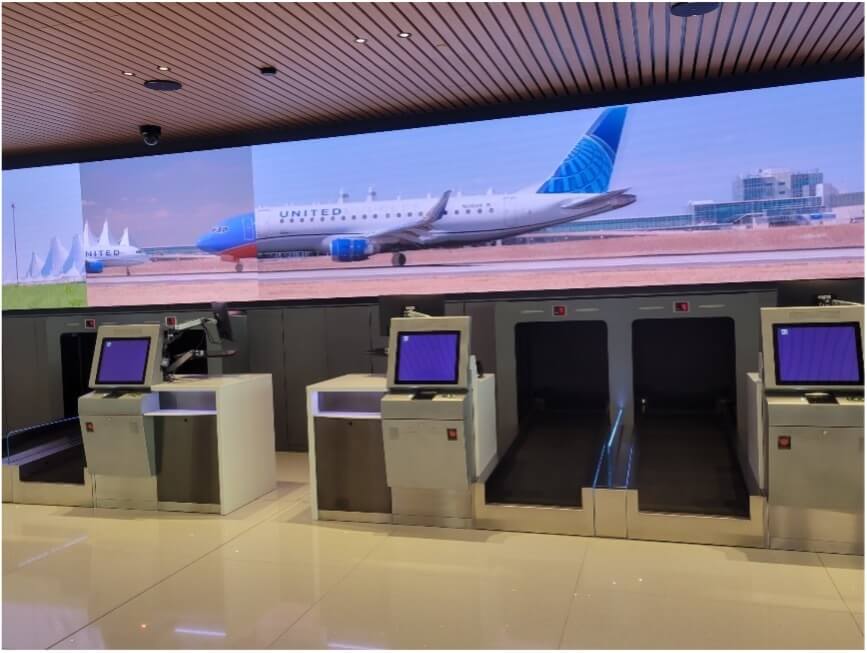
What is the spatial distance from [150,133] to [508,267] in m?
3.84

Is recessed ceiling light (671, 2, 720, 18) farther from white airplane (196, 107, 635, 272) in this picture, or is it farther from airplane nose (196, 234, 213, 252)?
airplane nose (196, 234, 213, 252)

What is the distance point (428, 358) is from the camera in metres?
4.83

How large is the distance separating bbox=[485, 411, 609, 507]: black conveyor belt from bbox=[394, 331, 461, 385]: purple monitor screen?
2.64 ft

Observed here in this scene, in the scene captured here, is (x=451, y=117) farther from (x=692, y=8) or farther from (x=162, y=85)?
(x=692, y=8)

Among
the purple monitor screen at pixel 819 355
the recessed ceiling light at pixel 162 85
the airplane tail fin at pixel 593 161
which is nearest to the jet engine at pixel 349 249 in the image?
the airplane tail fin at pixel 593 161

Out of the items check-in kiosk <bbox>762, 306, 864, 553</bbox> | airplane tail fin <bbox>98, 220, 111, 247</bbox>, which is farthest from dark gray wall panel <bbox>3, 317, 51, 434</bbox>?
check-in kiosk <bbox>762, 306, 864, 553</bbox>

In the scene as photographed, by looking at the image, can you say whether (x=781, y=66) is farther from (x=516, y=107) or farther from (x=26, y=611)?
(x=26, y=611)

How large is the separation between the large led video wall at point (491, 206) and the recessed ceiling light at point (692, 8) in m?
1.98

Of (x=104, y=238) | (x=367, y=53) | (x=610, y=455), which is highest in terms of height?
(x=367, y=53)

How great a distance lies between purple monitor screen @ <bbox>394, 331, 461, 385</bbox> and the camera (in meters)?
4.75

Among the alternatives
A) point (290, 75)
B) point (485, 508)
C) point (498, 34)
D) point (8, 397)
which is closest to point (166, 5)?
point (290, 75)

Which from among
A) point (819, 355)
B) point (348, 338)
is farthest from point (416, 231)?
point (819, 355)

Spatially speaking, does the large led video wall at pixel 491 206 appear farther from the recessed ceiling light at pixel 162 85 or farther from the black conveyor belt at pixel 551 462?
the recessed ceiling light at pixel 162 85

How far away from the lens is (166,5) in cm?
430
